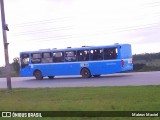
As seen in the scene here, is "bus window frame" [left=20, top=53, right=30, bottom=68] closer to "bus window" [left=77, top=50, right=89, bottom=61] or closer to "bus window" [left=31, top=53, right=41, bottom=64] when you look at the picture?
"bus window" [left=31, top=53, right=41, bottom=64]

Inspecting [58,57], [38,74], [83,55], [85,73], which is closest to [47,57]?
[58,57]

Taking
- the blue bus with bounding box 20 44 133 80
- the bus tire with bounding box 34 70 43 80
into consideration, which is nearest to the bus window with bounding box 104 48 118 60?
the blue bus with bounding box 20 44 133 80

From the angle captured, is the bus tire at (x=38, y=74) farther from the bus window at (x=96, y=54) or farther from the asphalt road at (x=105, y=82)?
the bus window at (x=96, y=54)

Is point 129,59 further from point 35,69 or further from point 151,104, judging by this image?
point 151,104

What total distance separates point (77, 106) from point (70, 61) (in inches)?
853

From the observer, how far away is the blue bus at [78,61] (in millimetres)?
32938

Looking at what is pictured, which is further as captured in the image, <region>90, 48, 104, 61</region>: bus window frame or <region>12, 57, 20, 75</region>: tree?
<region>12, 57, 20, 75</region>: tree

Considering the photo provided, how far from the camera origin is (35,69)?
36.8 meters

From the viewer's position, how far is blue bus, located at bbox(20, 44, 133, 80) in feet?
108

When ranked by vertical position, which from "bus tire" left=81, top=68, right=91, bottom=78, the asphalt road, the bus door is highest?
the bus door

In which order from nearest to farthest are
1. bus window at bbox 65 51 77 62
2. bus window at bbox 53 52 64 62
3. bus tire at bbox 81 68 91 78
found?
bus tire at bbox 81 68 91 78 < bus window at bbox 65 51 77 62 < bus window at bbox 53 52 64 62

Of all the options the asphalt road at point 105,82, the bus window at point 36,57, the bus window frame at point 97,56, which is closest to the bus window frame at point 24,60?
the bus window at point 36,57

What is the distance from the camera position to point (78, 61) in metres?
34.3

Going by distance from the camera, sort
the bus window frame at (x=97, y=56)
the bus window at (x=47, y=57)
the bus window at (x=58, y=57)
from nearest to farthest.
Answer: the bus window frame at (x=97, y=56) → the bus window at (x=58, y=57) → the bus window at (x=47, y=57)
